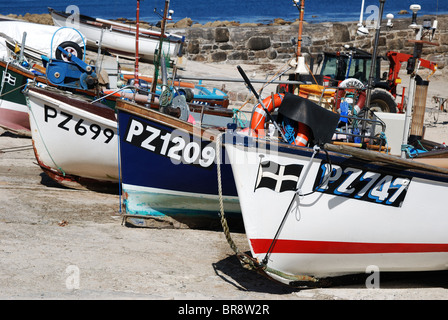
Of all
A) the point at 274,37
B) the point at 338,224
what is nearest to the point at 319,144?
the point at 338,224

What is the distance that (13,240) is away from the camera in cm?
611

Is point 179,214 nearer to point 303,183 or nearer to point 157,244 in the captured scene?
point 157,244

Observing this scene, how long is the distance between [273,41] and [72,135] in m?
14.0

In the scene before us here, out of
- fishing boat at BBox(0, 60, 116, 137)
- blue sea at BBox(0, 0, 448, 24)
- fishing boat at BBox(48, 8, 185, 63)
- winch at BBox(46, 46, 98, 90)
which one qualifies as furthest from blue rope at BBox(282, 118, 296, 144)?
blue sea at BBox(0, 0, 448, 24)

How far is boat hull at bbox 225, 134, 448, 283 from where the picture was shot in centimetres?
528

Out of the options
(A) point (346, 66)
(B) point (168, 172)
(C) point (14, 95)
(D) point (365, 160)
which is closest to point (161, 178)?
(B) point (168, 172)

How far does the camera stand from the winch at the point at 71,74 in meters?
9.74

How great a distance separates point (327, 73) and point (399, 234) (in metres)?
8.76

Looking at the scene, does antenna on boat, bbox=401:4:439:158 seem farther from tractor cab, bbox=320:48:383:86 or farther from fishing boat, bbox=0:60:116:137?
fishing boat, bbox=0:60:116:137

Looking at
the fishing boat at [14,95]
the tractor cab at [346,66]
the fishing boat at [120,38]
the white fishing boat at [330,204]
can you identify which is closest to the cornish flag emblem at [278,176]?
the white fishing boat at [330,204]

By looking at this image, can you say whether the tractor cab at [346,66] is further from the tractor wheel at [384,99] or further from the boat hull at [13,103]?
the boat hull at [13,103]

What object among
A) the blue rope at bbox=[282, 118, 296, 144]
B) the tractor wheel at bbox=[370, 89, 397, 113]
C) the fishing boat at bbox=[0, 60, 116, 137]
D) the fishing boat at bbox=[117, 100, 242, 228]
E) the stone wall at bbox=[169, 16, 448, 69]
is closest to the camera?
the blue rope at bbox=[282, 118, 296, 144]

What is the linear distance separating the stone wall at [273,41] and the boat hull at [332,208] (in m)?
15.8

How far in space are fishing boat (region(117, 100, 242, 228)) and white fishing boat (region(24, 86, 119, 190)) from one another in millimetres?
1367
